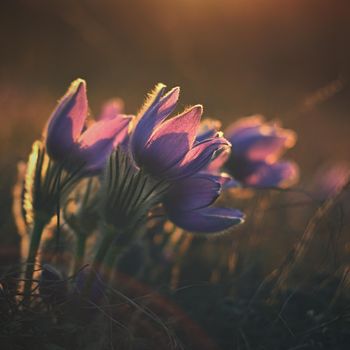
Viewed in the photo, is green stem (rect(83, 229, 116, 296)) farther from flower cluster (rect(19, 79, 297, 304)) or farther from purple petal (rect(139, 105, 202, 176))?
purple petal (rect(139, 105, 202, 176))

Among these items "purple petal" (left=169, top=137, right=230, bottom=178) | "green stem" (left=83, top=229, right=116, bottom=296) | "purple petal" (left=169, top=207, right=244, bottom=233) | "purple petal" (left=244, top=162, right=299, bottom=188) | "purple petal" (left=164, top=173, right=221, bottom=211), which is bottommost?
"green stem" (left=83, top=229, right=116, bottom=296)

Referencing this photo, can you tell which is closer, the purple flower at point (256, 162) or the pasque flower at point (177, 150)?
the pasque flower at point (177, 150)

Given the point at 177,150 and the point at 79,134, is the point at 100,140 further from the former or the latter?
the point at 177,150

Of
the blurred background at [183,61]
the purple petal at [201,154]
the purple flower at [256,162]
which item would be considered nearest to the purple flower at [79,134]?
the purple petal at [201,154]

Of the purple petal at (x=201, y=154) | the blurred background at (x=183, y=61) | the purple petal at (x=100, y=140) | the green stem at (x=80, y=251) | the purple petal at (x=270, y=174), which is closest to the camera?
the purple petal at (x=201, y=154)

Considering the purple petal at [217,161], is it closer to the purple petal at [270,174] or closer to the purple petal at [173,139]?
the purple petal at [173,139]

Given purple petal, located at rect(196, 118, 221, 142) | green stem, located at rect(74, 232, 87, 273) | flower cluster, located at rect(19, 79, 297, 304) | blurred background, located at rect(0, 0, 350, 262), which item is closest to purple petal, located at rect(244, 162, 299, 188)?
blurred background, located at rect(0, 0, 350, 262)
